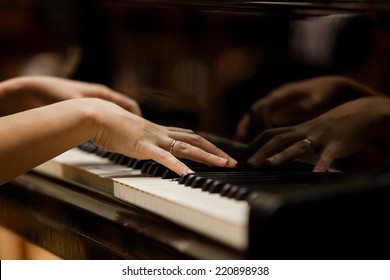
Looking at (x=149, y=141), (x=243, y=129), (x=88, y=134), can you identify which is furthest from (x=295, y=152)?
(x=88, y=134)

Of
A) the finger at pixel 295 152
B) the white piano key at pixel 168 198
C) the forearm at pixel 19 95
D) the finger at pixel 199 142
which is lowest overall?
the white piano key at pixel 168 198

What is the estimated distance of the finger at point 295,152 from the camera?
4.63 ft

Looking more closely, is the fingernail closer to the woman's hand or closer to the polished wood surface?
the woman's hand

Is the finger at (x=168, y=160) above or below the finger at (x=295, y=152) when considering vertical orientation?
below

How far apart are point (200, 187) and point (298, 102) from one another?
28cm

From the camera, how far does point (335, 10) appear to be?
1.35 m

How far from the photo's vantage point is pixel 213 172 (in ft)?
4.53

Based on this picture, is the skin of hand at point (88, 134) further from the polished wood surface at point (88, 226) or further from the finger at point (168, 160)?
the polished wood surface at point (88, 226)

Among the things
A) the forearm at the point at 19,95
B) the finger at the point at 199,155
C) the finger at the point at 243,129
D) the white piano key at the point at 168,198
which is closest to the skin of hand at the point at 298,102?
the finger at the point at 243,129

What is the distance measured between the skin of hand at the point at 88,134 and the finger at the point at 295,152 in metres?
0.10

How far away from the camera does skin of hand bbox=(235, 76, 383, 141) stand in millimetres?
1350

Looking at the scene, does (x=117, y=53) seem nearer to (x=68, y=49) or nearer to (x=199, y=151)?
(x=68, y=49)

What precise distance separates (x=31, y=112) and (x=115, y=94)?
0.47 m

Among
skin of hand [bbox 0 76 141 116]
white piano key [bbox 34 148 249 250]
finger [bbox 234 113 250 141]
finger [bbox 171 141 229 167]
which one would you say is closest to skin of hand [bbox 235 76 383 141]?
finger [bbox 234 113 250 141]
